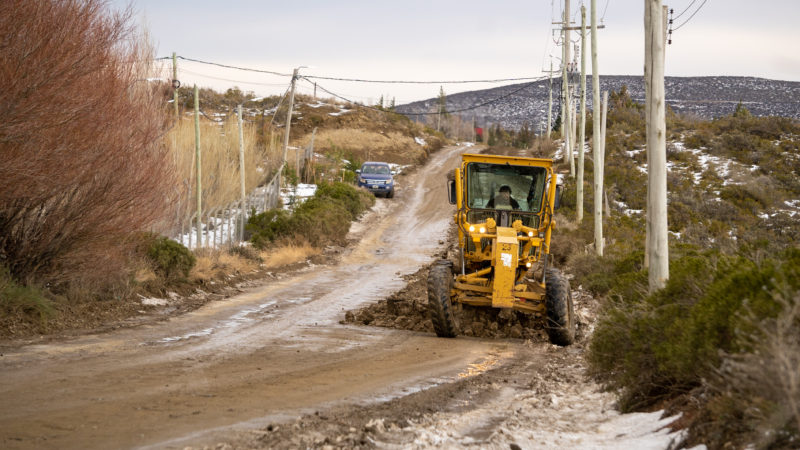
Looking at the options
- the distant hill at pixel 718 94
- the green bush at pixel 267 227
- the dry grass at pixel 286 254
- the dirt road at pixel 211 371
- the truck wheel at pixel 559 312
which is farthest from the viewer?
the distant hill at pixel 718 94

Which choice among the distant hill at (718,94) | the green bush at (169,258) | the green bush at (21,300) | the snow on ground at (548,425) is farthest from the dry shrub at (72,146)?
the distant hill at (718,94)

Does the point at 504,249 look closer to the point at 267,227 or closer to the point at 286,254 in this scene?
the point at 286,254

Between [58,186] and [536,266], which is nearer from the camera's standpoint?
[58,186]

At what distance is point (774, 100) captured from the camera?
104 metres

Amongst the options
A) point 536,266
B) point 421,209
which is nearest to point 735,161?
point 421,209

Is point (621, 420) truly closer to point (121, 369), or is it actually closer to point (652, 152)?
point (652, 152)

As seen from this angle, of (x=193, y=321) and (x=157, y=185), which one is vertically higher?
(x=157, y=185)

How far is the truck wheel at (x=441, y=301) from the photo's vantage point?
43.8 ft

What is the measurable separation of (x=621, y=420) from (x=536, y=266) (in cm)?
862

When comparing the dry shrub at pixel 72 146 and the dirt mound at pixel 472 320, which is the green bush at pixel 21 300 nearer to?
the dry shrub at pixel 72 146

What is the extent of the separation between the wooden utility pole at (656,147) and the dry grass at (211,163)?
587 inches

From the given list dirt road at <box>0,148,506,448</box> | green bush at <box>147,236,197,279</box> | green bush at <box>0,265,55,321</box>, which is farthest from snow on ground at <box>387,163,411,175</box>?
green bush at <box>0,265,55,321</box>

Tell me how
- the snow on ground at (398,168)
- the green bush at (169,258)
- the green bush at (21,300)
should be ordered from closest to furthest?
the green bush at (21,300) < the green bush at (169,258) < the snow on ground at (398,168)

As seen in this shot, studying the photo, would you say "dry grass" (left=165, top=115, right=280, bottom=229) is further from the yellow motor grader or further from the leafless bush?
the leafless bush
